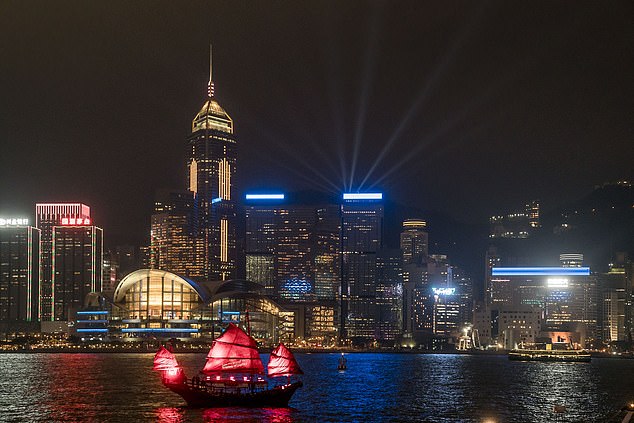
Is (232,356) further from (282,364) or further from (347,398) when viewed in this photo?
(347,398)

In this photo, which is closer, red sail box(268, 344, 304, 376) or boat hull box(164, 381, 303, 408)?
boat hull box(164, 381, 303, 408)

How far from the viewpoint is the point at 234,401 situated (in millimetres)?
109062

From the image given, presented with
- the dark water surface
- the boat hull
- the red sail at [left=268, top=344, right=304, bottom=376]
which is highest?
the red sail at [left=268, top=344, right=304, bottom=376]

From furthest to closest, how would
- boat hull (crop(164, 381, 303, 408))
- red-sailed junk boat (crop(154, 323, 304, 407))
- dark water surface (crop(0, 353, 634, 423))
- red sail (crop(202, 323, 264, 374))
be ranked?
red sail (crop(202, 323, 264, 374)) → red-sailed junk boat (crop(154, 323, 304, 407)) → boat hull (crop(164, 381, 303, 408)) → dark water surface (crop(0, 353, 634, 423))

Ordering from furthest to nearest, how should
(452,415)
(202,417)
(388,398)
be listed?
(388,398)
(452,415)
(202,417)

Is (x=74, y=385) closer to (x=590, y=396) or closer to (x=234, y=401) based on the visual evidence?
(x=234, y=401)

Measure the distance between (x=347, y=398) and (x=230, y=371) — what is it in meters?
22.0

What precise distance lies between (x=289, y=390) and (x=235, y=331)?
944 centimetres

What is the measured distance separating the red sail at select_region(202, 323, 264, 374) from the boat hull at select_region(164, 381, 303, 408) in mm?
2996

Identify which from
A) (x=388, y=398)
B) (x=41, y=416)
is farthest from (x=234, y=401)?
(x=388, y=398)

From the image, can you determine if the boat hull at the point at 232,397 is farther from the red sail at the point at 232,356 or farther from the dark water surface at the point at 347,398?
the red sail at the point at 232,356

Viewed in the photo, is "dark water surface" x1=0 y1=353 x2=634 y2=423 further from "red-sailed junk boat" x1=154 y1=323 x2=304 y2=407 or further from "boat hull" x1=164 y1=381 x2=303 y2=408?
"red-sailed junk boat" x1=154 y1=323 x2=304 y2=407

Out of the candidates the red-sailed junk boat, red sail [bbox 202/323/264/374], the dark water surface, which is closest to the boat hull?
the red-sailed junk boat

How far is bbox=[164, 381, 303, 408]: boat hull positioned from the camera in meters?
109
